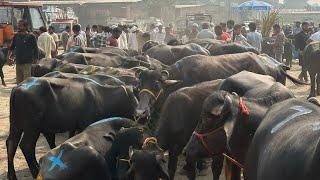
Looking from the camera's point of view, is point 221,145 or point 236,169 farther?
point 236,169

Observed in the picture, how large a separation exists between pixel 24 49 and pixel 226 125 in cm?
802

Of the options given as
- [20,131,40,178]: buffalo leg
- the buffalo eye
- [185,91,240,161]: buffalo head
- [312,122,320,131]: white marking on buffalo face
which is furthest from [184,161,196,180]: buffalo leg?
[312,122,320,131]: white marking on buffalo face

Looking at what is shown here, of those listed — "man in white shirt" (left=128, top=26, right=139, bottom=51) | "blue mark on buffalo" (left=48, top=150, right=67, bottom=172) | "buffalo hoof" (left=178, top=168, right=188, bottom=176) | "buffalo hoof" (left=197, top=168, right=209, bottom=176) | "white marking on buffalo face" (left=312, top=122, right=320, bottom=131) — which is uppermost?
"white marking on buffalo face" (left=312, top=122, right=320, bottom=131)

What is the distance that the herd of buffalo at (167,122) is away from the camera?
347cm

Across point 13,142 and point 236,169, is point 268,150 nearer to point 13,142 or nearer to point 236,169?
point 236,169

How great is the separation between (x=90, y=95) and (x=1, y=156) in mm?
2231

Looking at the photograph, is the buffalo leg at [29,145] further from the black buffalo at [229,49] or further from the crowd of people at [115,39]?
the black buffalo at [229,49]

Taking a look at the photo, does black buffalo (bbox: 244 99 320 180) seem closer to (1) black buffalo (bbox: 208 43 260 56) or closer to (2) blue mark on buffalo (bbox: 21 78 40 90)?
(2) blue mark on buffalo (bbox: 21 78 40 90)

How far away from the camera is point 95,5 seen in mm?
43188

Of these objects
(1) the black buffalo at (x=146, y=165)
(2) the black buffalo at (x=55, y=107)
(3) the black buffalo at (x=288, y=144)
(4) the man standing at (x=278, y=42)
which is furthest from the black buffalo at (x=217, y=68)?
(4) the man standing at (x=278, y=42)

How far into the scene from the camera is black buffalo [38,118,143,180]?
4.90 m

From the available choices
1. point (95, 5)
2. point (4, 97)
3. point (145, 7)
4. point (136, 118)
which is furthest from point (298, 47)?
point (145, 7)

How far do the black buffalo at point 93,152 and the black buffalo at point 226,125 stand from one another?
0.96 m

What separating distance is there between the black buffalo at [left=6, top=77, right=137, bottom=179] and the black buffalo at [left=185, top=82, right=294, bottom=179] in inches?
97.0
